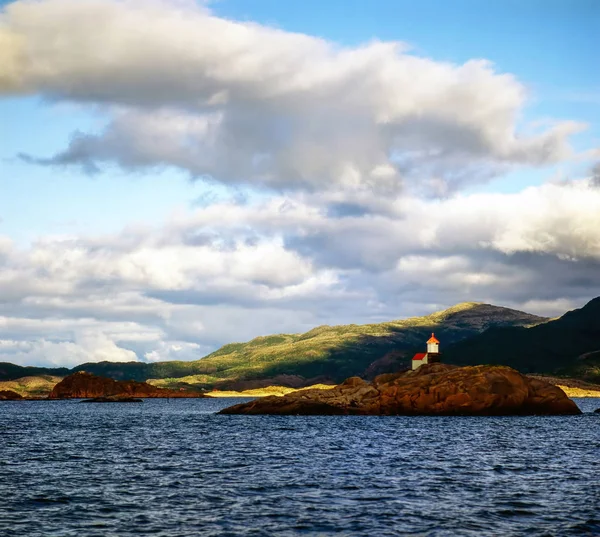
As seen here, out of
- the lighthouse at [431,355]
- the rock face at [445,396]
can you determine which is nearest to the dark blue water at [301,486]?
the rock face at [445,396]

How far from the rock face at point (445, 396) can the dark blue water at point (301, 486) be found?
53.0 meters

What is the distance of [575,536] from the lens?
38250 mm

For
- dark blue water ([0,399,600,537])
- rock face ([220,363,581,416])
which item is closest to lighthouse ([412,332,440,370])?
rock face ([220,363,581,416])

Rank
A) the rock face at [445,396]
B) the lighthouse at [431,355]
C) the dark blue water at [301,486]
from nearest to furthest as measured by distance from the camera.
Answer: the dark blue water at [301,486] < the rock face at [445,396] < the lighthouse at [431,355]

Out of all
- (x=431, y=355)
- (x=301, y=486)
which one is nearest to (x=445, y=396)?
(x=431, y=355)

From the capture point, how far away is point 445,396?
157 m

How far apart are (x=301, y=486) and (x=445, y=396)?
106 metres

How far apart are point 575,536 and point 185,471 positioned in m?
35.9

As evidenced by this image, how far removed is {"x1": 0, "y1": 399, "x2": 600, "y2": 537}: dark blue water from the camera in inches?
1603

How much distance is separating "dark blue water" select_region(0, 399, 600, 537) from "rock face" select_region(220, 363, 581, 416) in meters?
53.0

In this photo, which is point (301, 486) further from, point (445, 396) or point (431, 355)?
point (431, 355)

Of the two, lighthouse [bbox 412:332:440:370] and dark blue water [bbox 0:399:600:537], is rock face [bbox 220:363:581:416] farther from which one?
dark blue water [bbox 0:399:600:537]

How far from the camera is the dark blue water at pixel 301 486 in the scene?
134ft

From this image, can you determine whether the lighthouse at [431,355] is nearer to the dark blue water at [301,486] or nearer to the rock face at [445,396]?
the rock face at [445,396]
